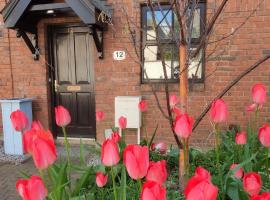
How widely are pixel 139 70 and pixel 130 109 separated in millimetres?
734

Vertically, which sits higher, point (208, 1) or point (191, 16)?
point (208, 1)

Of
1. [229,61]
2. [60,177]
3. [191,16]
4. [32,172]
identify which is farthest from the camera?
[229,61]

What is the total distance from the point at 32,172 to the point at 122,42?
261 cm

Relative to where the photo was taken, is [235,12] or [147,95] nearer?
[235,12]

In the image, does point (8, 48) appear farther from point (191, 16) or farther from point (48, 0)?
point (191, 16)

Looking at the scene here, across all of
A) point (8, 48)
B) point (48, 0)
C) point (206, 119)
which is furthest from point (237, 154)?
point (8, 48)

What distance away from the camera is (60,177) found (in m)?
1.43

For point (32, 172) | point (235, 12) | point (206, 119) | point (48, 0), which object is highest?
point (48, 0)

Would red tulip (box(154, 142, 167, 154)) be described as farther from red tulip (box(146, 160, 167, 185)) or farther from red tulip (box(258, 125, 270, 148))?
red tulip (box(146, 160, 167, 185))

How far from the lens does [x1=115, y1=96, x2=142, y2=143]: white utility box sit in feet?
16.0

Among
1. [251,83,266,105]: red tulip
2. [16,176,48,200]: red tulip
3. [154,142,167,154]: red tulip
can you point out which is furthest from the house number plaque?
[16,176,48,200]: red tulip

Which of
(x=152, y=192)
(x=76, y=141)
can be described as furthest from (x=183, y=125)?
(x=76, y=141)

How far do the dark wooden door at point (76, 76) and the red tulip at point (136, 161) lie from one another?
15.2 feet

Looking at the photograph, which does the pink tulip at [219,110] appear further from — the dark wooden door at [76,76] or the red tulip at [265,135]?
the dark wooden door at [76,76]
